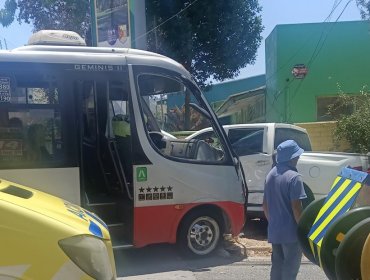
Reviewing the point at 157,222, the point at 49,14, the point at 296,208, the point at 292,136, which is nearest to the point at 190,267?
the point at 157,222

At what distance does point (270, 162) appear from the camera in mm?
8664

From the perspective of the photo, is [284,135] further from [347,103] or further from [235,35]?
[235,35]

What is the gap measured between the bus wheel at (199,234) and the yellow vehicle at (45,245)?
4009mm

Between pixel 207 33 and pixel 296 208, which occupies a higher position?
pixel 207 33

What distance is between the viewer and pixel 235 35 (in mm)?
18734

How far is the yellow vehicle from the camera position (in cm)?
273

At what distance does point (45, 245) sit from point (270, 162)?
6.25 metres

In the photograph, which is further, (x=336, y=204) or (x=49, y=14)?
(x=49, y=14)

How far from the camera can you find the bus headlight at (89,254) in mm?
2889

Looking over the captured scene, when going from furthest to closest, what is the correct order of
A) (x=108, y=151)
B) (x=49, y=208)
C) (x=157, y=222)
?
(x=108, y=151) → (x=157, y=222) → (x=49, y=208)

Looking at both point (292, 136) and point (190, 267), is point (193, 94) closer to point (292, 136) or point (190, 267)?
point (190, 267)

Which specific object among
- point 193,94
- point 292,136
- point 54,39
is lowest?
point 292,136

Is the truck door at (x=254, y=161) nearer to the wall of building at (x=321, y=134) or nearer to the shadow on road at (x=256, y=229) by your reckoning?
the shadow on road at (x=256, y=229)

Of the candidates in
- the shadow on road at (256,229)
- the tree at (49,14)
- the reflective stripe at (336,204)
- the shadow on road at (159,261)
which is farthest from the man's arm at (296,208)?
the tree at (49,14)
